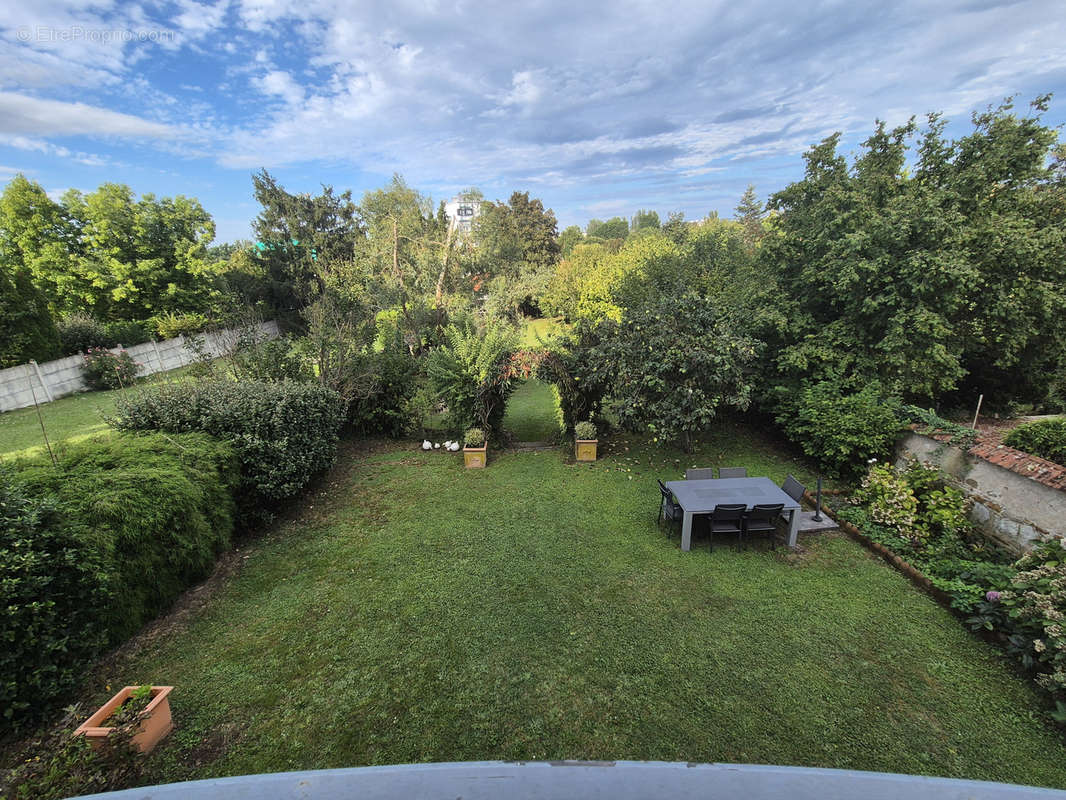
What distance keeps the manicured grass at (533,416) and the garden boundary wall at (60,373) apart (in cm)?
603

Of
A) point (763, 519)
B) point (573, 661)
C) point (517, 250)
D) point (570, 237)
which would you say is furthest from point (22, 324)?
point (570, 237)

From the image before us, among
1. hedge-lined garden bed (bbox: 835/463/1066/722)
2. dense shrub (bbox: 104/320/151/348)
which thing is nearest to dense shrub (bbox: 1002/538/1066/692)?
hedge-lined garden bed (bbox: 835/463/1066/722)

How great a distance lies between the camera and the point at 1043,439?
5699mm

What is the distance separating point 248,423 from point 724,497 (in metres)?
6.47

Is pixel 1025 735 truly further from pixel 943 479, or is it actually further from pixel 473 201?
pixel 473 201

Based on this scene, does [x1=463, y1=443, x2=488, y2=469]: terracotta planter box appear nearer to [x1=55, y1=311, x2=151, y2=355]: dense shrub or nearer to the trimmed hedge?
the trimmed hedge

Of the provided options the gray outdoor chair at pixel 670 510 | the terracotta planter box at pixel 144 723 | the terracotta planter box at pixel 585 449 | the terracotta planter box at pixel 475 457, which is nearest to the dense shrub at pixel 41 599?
the terracotta planter box at pixel 144 723

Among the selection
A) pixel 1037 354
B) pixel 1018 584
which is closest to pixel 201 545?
pixel 1018 584

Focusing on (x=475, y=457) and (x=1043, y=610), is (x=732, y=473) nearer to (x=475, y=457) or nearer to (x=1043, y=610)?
(x=1043, y=610)

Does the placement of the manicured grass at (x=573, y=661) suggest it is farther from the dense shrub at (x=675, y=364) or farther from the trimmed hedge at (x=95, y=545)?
the dense shrub at (x=675, y=364)

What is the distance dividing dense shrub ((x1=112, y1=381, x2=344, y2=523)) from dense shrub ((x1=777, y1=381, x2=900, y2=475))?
841 centimetres

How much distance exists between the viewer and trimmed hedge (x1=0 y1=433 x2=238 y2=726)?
123 inches

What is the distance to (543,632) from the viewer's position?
4.26 metres

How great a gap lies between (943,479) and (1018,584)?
2586 mm
